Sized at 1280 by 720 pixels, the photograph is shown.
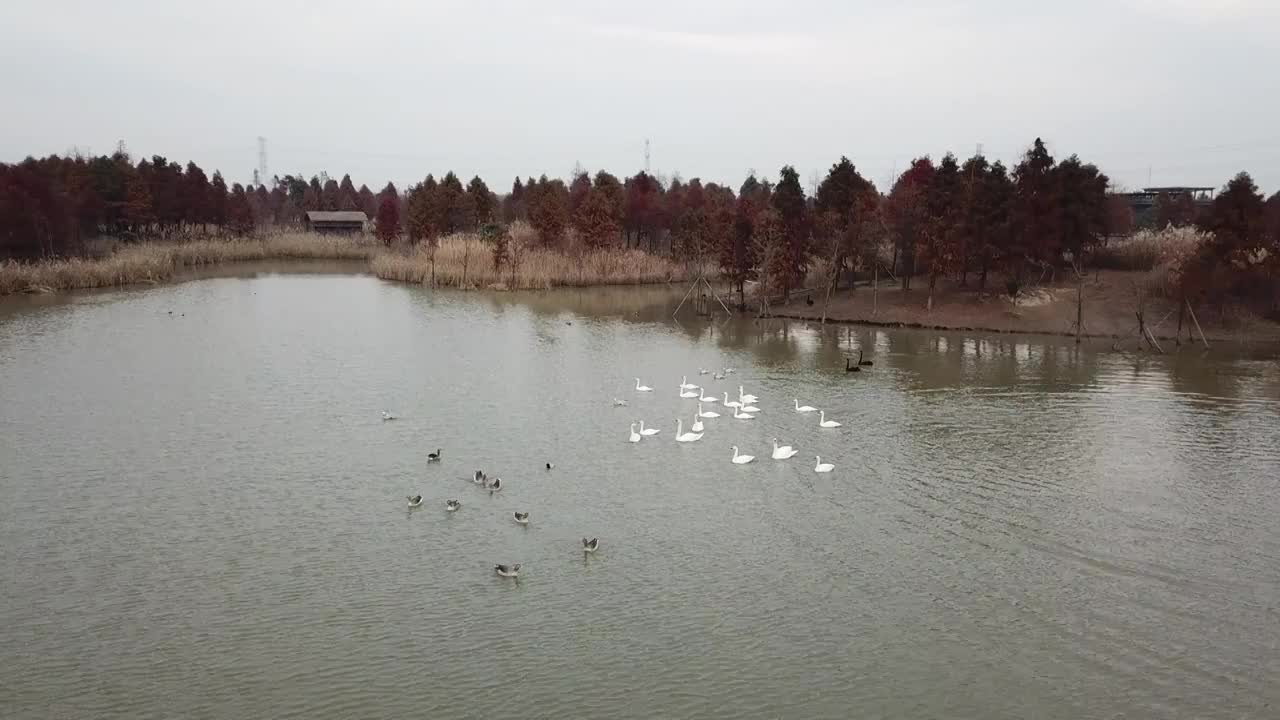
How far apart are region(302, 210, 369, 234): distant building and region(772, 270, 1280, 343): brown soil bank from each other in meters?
83.5

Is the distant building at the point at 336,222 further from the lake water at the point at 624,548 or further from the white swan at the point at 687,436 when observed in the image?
the white swan at the point at 687,436

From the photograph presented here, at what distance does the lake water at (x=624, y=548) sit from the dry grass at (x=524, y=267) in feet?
113

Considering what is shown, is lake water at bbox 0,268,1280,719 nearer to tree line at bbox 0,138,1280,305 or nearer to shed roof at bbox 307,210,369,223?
tree line at bbox 0,138,1280,305

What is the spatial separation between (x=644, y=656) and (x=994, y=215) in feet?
144

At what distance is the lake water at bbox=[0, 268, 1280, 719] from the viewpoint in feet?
44.1

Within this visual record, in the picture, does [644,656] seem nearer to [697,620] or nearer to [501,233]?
[697,620]

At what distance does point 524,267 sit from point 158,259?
27977 mm

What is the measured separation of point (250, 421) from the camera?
27.2 meters

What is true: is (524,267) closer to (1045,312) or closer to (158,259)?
(158,259)

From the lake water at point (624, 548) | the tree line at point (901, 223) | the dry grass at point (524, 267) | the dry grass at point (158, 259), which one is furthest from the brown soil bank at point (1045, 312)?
the dry grass at point (158, 259)

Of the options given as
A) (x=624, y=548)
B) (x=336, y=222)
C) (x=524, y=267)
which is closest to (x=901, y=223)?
(x=524, y=267)

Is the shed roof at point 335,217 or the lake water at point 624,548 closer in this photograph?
the lake water at point 624,548

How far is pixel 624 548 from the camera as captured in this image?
59.8ft

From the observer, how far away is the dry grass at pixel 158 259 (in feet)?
192
